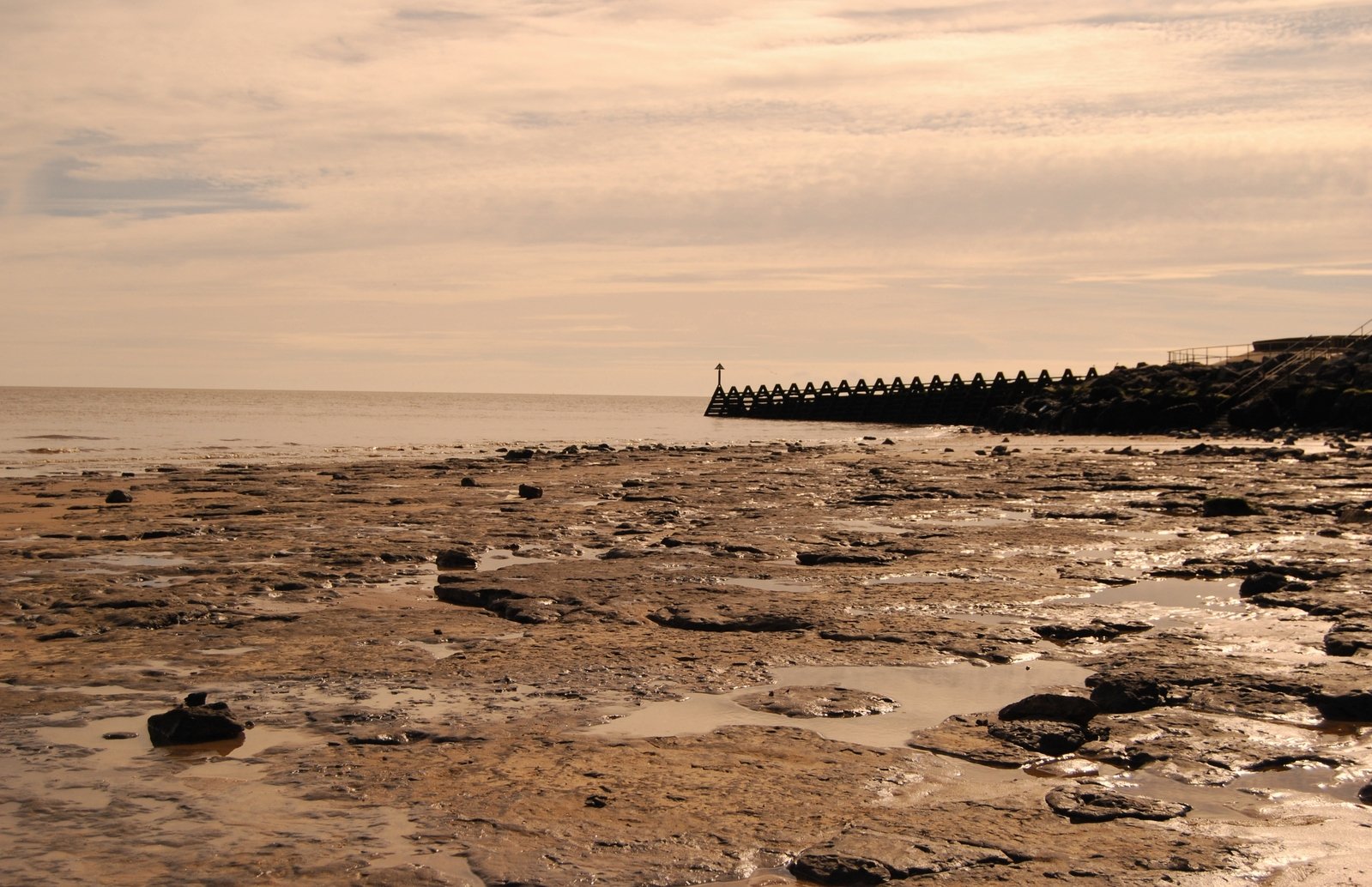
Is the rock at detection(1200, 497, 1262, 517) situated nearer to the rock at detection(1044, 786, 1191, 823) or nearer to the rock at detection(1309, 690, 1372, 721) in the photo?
the rock at detection(1309, 690, 1372, 721)

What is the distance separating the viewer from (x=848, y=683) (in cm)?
649

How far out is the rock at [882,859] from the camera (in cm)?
391

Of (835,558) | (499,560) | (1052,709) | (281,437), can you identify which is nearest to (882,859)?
(1052,709)

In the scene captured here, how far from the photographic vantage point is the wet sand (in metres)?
4.14

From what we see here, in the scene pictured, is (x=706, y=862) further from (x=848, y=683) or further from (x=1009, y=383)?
(x=1009, y=383)

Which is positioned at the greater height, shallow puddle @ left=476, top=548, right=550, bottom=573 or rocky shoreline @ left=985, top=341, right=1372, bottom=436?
rocky shoreline @ left=985, top=341, right=1372, bottom=436

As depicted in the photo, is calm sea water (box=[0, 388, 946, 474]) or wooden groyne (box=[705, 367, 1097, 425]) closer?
calm sea water (box=[0, 388, 946, 474])

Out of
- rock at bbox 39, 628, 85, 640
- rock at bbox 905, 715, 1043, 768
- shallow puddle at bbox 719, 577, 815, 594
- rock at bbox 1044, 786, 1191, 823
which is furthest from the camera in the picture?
shallow puddle at bbox 719, 577, 815, 594

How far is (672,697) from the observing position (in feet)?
20.4

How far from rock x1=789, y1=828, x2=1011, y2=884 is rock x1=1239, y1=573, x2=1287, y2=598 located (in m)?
5.64

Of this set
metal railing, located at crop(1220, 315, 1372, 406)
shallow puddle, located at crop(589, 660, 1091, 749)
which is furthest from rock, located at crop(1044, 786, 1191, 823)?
metal railing, located at crop(1220, 315, 1372, 406)

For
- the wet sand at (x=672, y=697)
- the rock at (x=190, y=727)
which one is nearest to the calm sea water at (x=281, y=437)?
the wet sand at (x=672, y=697)

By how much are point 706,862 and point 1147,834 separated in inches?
62.3

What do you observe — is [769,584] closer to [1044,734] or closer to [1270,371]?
[1044,734]
